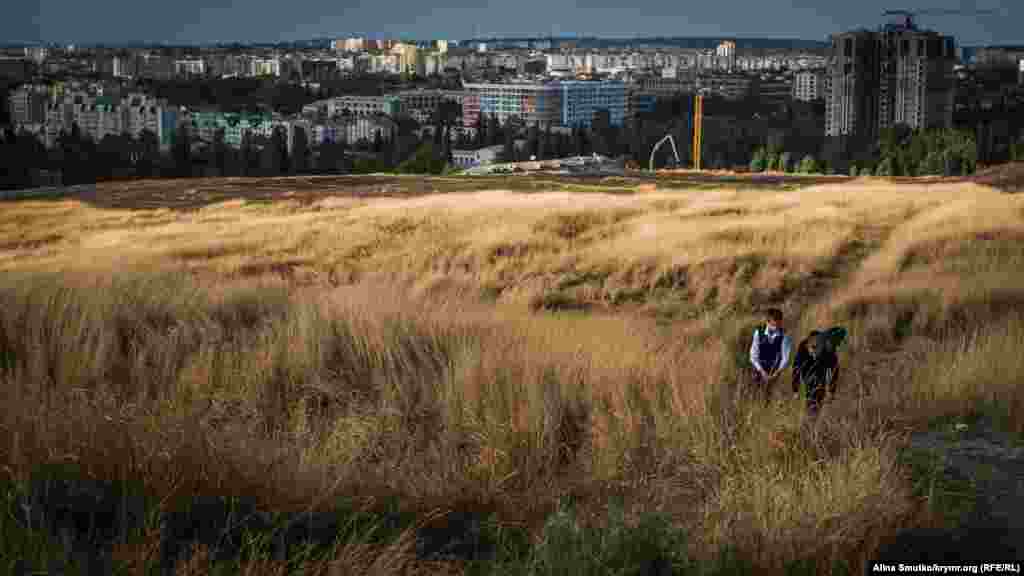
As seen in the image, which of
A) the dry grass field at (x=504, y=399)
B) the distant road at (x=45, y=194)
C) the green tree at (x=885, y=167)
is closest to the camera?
the dry grass field at (x=504, y=399)

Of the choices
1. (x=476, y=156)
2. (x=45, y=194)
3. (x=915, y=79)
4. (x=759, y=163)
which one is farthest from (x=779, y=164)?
(x=915, y=79)

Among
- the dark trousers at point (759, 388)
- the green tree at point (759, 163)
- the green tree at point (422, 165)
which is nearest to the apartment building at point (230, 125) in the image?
the green tree at point (422, 165)

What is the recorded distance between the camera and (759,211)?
21.2 meters

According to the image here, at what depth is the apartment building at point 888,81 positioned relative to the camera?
156000 mm

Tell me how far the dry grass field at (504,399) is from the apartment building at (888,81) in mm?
147601

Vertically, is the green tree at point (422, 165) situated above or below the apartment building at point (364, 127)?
below

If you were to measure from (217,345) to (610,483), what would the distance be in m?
3.85

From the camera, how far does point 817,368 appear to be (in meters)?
7.04

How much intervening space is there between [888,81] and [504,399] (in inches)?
6467

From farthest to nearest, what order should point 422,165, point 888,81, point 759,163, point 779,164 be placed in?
point 888,81
point 422,165
point 759,163
point 779,164

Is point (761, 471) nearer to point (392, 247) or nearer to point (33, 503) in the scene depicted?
point (33, 503)

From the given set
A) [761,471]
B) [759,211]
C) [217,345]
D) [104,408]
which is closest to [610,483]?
[761,471]

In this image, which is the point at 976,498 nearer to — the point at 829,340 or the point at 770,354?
the point at 829,340

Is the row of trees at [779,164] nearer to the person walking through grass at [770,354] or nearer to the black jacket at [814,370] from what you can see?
the person walking through grass at [770,354]
